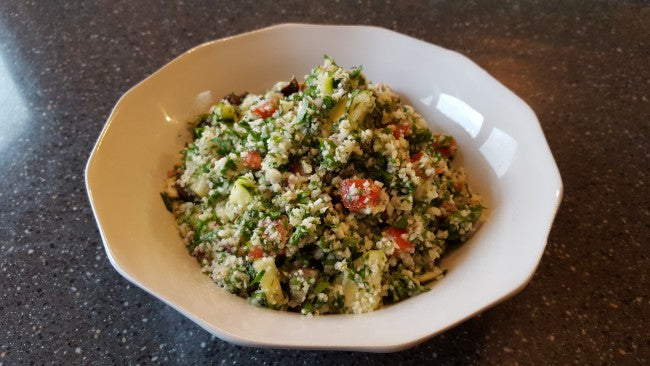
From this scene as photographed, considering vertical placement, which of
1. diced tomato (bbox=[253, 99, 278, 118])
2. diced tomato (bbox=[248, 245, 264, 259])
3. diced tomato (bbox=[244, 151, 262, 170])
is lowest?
diced tomato (bbox=[248, 245, 264, 259])

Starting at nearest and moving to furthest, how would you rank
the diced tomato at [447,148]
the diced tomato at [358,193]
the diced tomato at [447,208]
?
the diced tomato at [358,193]
the diced tomato at [447,208]
the diced tomato at [447,148]

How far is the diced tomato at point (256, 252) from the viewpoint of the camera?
3.50 feet

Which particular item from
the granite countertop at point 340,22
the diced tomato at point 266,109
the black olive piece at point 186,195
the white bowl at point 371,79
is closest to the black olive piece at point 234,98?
the white bowl at point 371,79

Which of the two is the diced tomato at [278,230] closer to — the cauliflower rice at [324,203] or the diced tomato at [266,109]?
the cauliflower rice at [324,203]

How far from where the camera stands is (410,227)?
3.68ft

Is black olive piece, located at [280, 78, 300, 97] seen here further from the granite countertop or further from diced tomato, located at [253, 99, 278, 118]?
the granite countertop

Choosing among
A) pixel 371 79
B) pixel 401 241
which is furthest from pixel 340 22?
pixel 401 241

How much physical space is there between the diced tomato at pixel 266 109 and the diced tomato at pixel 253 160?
135mm

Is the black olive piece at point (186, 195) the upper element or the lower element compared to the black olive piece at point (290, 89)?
lower

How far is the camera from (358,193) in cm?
108

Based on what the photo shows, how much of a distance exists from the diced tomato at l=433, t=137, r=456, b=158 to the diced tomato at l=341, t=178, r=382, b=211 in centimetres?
28

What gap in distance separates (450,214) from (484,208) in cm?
9

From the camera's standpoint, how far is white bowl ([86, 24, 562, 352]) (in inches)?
38.2

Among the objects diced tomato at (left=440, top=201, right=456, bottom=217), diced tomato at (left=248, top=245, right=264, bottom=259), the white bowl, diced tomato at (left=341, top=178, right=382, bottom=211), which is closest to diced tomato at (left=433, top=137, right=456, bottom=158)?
the white bowl
